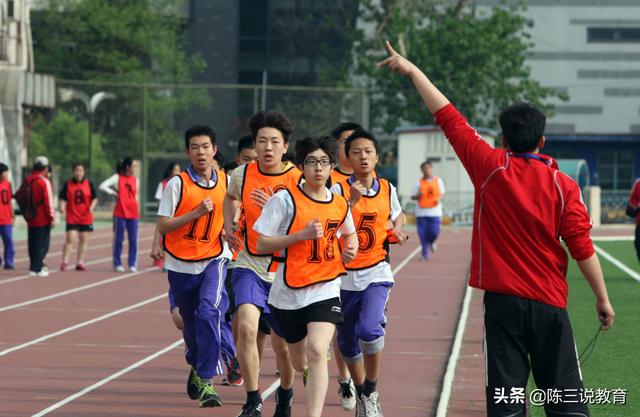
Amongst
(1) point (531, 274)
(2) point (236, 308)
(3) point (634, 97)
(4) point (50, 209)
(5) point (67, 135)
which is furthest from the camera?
(3) point (634, 97)

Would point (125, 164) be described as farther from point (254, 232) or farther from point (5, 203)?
point (254, 232)

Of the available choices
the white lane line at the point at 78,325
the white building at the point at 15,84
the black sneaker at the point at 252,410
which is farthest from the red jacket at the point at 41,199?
the white building at the point at 15,84

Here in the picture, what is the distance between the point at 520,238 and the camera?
250 inches

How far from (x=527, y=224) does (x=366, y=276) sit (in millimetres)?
3219

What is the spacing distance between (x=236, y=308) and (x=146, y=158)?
3765 cm

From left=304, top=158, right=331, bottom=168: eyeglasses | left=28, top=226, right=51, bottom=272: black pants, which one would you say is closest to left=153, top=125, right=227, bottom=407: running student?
left=304, top=158, right=331, bottom=168: eyeglasses

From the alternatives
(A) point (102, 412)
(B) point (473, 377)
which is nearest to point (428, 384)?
(B) point (473, 377)

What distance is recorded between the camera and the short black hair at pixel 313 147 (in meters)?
8.81

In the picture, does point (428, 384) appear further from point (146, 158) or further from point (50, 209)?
point (146, 158)

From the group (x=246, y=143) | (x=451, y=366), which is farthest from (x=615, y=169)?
(x=246, y=143)

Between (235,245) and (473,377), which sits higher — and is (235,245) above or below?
above

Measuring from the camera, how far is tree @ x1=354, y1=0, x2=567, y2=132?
184ft

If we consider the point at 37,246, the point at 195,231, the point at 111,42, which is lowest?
the point at 37,246

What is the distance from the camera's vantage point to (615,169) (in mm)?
72000
